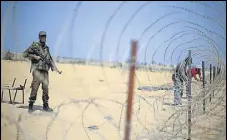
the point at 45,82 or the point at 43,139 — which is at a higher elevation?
the point at 45,82

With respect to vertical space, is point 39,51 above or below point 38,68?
above

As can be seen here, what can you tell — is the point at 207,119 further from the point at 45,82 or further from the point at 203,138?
the point at 45,82

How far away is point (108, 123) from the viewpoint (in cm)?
658

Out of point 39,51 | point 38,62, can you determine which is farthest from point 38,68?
point 39,51

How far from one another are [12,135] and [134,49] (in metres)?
2.98

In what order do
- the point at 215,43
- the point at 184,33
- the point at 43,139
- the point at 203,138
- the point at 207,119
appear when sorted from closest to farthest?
the point at 215,43 < the point at 184,33 < the point at 43,139 < the point at 203,138 < the point at 207,119

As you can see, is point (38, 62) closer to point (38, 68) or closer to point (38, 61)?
point (38, 61)

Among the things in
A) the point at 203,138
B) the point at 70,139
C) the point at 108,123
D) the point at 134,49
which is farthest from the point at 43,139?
the point at 134,49

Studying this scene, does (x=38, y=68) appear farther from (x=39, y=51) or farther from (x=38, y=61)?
(x=39, y=51)

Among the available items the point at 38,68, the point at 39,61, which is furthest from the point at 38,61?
the point at 38,68

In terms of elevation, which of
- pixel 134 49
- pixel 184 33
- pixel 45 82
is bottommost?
pixel 45 82

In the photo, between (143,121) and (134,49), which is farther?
(143,121)

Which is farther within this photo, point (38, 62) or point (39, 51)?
point (38, 62)

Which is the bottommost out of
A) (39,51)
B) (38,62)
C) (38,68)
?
(38,68)
